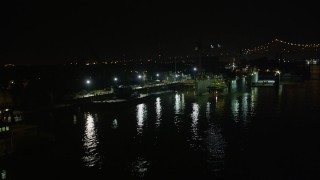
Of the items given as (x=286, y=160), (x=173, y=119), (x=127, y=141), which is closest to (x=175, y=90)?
(x=173, y=119)

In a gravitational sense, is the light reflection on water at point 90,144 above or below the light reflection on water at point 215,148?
above

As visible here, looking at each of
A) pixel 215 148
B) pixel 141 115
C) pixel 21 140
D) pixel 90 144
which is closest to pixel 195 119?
pixel 141 115

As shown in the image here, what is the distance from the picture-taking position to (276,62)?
9938 centimetres

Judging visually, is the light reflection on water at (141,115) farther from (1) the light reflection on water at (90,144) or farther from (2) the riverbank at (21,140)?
(2) the riverbank at (21,140)

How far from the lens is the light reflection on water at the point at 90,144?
15062mm

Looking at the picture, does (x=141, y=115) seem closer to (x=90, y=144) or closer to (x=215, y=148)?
(x=90, y=144)

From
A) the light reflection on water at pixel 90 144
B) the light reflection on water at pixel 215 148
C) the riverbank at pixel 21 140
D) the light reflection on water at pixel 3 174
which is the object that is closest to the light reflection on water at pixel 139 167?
the light reflection on water at pixel 90 144

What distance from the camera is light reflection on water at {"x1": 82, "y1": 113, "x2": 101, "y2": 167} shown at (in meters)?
15.1

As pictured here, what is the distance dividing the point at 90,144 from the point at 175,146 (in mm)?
4336

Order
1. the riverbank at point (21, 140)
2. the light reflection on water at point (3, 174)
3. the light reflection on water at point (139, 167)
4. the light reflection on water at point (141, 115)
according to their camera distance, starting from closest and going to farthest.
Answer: the light reflection on water at point (3, 174)
the light reflection on water at point (139, 167)
the riverbank at point (21, 140)
the light reflection on water at point (141, 115)

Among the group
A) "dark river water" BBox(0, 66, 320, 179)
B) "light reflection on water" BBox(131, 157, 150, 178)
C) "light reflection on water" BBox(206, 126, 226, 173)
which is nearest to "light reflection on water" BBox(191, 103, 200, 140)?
"dark river water" BBox(0, 66, 320, 179)

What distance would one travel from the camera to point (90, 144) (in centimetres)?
1800

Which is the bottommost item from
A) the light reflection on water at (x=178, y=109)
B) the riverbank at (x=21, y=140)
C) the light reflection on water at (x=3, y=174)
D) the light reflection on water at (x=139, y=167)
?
the light reflection on water at (x=139, y=167)

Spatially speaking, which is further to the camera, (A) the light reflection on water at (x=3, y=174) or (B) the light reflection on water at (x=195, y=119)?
(B) the light reflection on water at (x=195, y=119)
